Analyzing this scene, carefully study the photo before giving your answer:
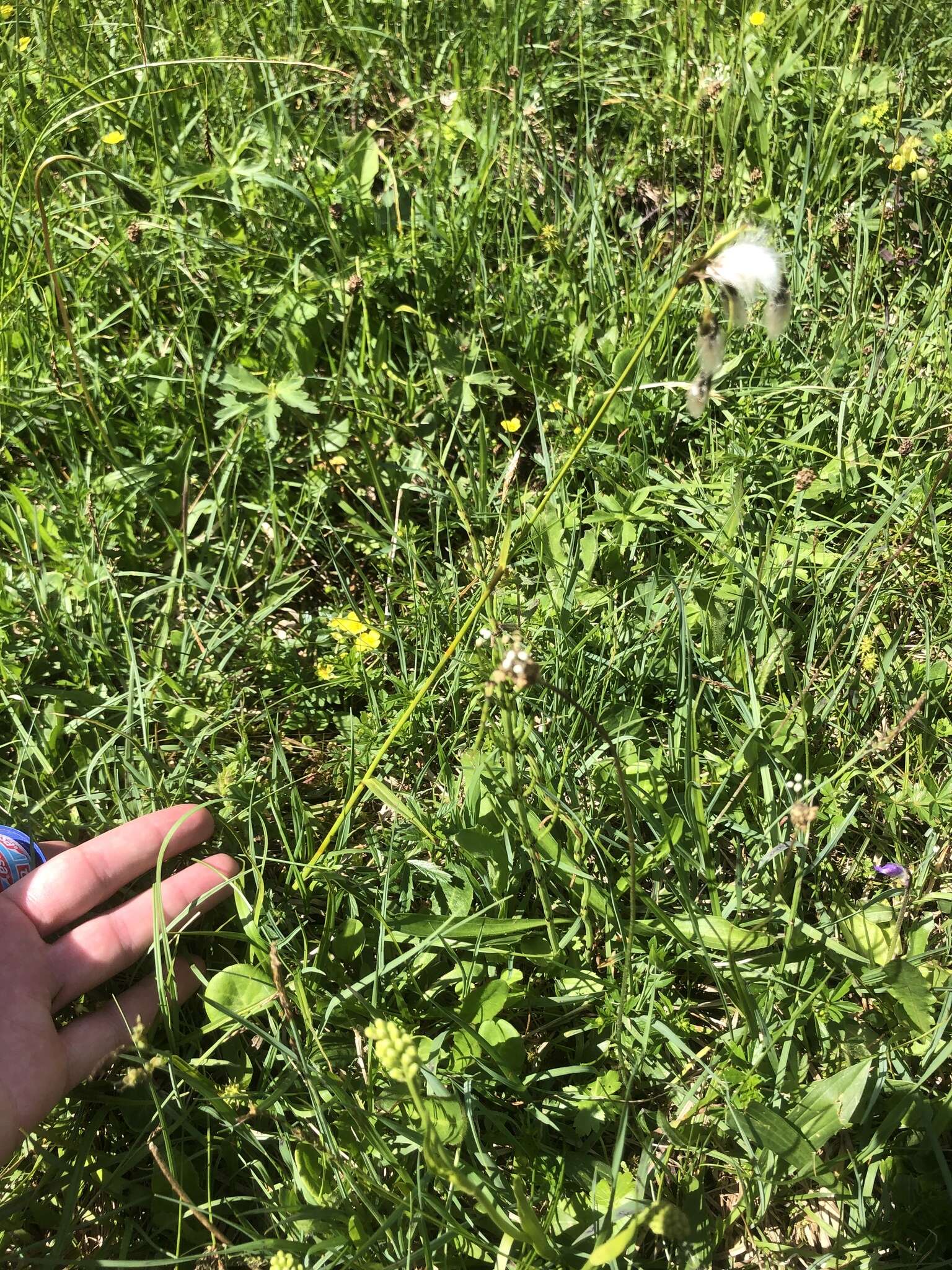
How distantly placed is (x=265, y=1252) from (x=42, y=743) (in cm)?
111

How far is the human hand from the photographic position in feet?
5.50

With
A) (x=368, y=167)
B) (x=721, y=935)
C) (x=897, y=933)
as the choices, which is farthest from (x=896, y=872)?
(x=368, y=167)

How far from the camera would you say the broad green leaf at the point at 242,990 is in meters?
1.71

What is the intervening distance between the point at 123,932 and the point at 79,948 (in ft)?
0.26

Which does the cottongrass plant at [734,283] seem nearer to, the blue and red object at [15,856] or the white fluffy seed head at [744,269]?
the white fluffy seed head at [744,269]

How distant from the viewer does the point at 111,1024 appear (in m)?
1.78

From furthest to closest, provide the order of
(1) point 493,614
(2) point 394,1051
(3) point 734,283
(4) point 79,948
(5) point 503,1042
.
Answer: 1. (1) point 493,614
2. (4) point 79,948
3. (5) point 503,1042
4. (3) point 734,283
5. (2) point 394,1051

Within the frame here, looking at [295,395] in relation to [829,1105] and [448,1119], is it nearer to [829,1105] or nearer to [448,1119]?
[448,1119]

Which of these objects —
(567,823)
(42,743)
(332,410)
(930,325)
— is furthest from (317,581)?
(930,325)

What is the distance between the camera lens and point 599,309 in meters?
2.67

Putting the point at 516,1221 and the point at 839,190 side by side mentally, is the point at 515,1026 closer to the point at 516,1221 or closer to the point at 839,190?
the point at 516,1221

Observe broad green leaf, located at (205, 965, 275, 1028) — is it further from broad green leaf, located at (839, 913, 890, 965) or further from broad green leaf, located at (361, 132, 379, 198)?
broad green leaf, located at (361, 132, 379, 198)

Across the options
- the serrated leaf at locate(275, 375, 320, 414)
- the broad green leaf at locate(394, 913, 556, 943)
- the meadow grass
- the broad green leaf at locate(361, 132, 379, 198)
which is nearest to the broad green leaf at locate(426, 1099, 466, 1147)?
the meadow grass

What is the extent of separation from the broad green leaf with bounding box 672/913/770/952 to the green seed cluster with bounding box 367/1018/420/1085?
2.79 ft
